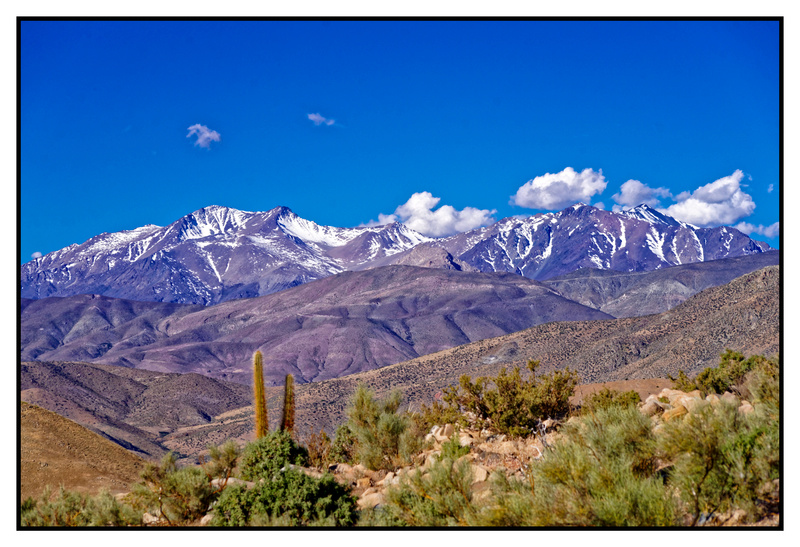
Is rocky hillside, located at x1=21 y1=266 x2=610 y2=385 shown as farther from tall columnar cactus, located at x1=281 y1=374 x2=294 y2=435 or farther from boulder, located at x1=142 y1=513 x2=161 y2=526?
boulder, located at x1=142 y1=513 x2=161 y2=526

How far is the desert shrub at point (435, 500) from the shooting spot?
859 cm

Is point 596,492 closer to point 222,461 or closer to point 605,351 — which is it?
point 222,461

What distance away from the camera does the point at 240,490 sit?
1021 cm

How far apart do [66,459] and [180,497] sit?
34.3 feet

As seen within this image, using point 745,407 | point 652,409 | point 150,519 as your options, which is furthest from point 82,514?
point 745,407

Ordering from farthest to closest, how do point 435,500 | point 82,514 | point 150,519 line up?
1. point 150,519
2. point 82,514
3. point 435,500

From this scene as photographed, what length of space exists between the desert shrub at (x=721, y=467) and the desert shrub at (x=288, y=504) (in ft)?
15.5

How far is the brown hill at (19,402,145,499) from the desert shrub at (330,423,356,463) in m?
5.20

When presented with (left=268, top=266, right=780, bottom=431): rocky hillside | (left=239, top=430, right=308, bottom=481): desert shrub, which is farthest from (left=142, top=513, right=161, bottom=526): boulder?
(left=268, top=266, right=780, bottom=431): rocky hillside

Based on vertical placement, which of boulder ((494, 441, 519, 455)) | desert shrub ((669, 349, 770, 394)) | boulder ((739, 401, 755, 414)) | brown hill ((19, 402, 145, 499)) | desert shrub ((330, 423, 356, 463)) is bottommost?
brown hill ((19, 402, 145, 499))

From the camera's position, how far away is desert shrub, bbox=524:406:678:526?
6.91 meters

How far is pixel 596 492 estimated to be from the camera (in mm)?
7195

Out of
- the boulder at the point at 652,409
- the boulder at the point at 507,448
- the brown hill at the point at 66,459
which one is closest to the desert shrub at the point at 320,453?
the boulder at the point at 507,448

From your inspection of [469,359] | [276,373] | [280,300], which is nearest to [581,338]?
[469,359]
